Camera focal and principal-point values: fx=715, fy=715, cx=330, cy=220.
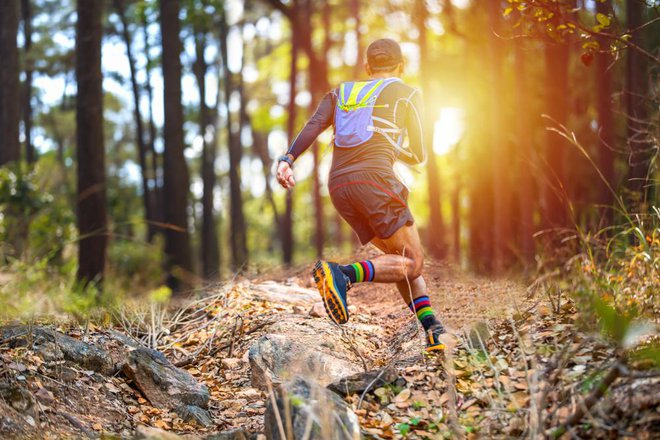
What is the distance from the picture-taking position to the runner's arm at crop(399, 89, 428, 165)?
502 cm

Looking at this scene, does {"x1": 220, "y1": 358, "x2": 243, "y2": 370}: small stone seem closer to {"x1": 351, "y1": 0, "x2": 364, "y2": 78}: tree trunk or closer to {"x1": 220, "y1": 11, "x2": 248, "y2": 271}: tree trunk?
{"x1": 351, "y1": 0, "x2": 364, "y2": 78}: tree trunk

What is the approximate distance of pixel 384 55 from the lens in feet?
16.8

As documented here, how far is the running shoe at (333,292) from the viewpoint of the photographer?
458cm

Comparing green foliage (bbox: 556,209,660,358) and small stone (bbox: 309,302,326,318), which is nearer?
green foliage (bbox: 556,209,660,358)

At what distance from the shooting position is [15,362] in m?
4.40

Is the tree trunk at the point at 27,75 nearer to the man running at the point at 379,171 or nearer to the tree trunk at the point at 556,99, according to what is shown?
the tree trunk at the point at 556,99

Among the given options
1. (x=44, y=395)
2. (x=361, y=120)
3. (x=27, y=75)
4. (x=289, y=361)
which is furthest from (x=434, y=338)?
(x=27, y=75)

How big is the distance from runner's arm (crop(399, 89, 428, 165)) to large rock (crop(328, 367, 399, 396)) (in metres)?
1.52

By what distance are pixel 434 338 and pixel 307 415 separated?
4.69 ft

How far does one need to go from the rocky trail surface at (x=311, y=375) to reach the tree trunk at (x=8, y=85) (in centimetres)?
966

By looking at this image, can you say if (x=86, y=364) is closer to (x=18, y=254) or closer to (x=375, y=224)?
(x=375, y=224)

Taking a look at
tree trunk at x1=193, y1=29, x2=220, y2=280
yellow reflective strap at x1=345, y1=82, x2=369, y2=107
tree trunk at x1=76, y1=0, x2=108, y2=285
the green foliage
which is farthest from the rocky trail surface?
tree trunk at x1=193, y1=29, x2=220, y2=280

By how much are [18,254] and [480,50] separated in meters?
11.9

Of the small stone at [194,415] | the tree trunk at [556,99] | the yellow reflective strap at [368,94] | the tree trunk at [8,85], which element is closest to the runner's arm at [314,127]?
the yellow reflective strap at [368,94]
